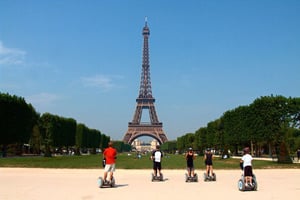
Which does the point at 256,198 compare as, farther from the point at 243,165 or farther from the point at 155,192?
the point at 155,192

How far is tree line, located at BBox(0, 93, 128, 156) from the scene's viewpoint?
67.2 metres

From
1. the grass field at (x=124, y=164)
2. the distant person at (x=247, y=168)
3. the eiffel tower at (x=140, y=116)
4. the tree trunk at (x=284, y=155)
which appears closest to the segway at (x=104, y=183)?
the distant person at (x=247, y=168)

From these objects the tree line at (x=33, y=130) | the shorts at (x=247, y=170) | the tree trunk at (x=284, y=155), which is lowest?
the shorts at (x=247, y=170)

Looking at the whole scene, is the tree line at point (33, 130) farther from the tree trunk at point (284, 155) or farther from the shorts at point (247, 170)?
the shorts at point (247, 170)

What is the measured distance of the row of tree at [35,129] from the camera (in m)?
67.2

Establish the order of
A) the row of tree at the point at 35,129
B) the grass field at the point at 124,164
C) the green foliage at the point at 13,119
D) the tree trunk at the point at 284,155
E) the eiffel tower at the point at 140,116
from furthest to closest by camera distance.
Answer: the eiffel tower at the point at 140,116 < the row of tree at the point at 35,129 < the green foliage at the point at 13,119 < the tree trunk at the point at 284,155 < the grass field at the point at 124,164

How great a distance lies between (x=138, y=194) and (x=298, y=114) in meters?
38.3

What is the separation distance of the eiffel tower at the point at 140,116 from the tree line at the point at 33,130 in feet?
143

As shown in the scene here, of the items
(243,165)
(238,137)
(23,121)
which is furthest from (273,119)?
(23,121)

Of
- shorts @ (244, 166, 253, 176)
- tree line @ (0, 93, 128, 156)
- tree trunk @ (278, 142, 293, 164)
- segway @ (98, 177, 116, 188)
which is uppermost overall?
tree line @ (0, 93, 128, 156)

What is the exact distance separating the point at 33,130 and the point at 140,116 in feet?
314

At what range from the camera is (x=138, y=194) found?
17016mm

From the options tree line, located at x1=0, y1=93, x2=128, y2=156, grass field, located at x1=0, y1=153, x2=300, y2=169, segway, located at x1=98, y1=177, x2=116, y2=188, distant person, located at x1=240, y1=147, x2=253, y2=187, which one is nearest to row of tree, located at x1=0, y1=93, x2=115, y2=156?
tree line, located at x1=0, y1=93, x2=128, y2=156

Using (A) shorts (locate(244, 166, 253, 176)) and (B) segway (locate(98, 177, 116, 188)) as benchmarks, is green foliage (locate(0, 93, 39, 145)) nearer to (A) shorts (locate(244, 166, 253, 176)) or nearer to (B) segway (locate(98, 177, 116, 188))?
(B) segway (locate(98, 177, 116, 188))
